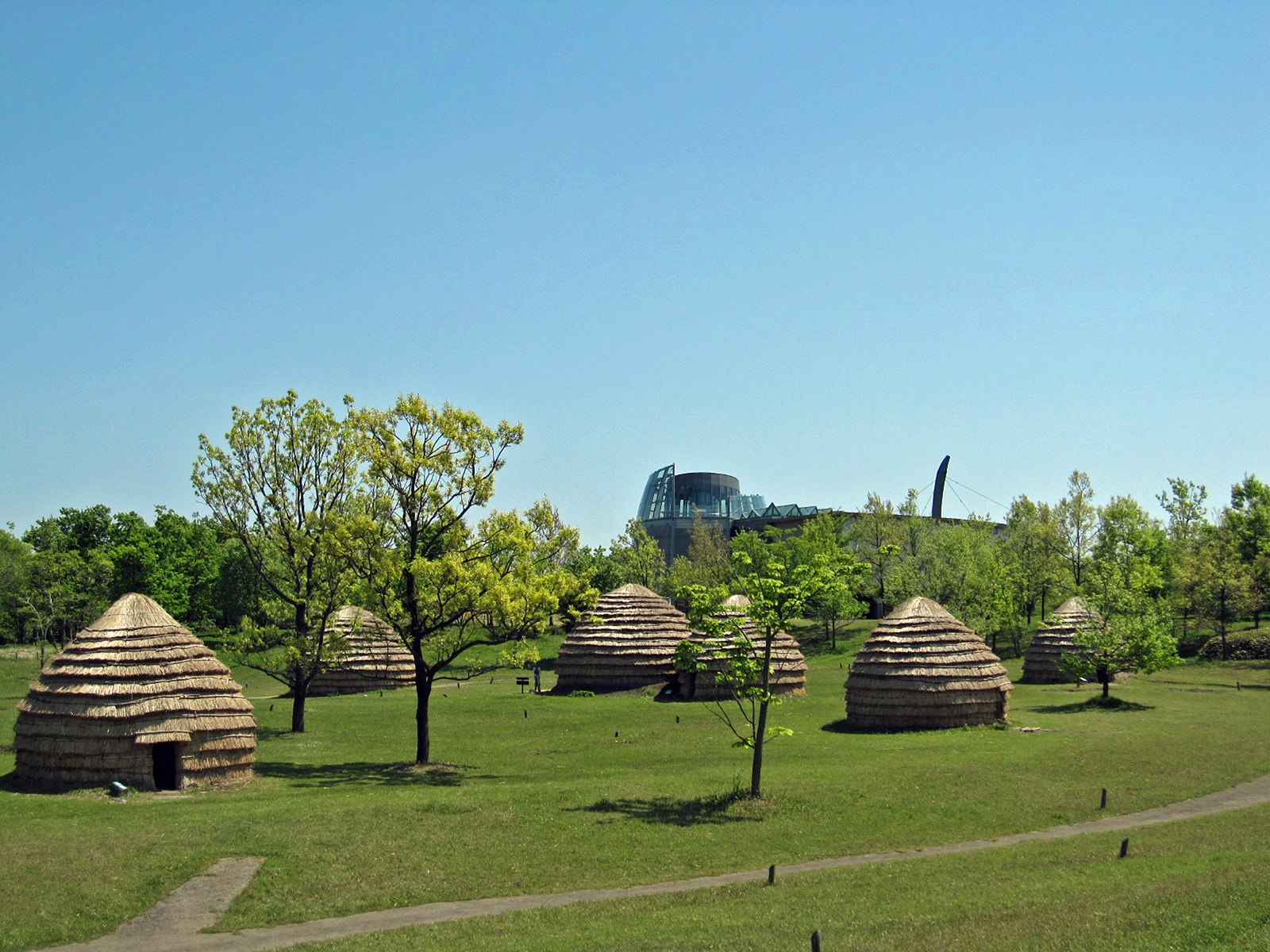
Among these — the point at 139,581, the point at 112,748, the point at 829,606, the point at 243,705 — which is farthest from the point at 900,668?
the point at 139,581

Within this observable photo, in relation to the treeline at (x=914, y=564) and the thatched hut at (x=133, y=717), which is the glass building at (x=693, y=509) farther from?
the thatched hut at (x=133, y=717)

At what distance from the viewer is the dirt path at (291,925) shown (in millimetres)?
17188

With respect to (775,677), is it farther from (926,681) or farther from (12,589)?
(12,589)

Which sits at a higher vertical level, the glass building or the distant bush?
the glass building

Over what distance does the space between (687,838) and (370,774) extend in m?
13.0

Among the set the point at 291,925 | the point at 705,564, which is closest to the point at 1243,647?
the point at 705,564

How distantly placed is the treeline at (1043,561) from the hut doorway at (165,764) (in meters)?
47.7

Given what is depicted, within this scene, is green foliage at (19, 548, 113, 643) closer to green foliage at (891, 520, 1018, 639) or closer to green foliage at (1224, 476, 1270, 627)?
green foliage at (891, 520, 1018, 639)

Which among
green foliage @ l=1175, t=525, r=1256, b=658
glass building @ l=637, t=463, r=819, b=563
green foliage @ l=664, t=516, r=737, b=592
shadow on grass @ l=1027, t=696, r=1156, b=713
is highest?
glass building @ l=637, t=463, r=819, b=563

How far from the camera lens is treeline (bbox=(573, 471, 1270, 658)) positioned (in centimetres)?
7338

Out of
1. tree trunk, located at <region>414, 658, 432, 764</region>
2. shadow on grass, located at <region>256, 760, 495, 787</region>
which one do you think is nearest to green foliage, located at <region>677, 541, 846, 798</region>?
shadow on grass, located at <region>256, 760, 495, 787</region>

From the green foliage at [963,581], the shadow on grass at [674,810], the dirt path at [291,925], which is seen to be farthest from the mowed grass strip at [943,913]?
the green foliage at [963,581]

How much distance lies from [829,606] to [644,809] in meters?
58.2

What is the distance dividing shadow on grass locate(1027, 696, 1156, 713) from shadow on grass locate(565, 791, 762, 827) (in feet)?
83.8
